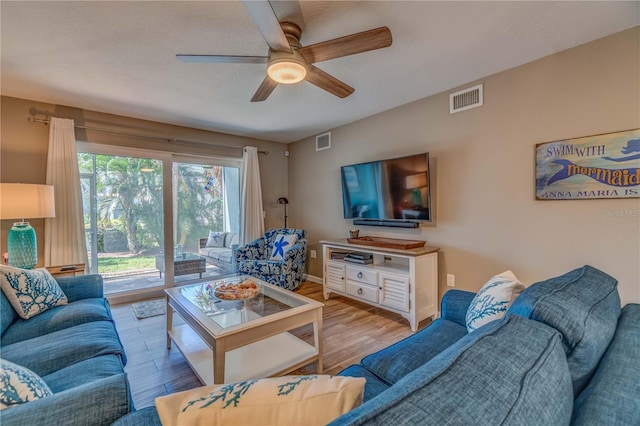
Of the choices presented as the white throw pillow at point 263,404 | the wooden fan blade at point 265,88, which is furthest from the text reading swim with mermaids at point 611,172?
the white throw pillow at point 263,404


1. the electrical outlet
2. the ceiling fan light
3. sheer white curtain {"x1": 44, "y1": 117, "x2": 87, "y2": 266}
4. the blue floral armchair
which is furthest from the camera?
the blue floral armchair

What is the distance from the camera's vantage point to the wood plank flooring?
1.95 metres

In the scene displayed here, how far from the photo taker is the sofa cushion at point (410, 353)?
1.27 meters

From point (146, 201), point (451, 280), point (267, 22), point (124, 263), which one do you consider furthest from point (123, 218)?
point (451, 280)

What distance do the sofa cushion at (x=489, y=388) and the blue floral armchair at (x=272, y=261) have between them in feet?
10.6

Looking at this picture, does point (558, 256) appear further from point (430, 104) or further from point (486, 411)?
point (486, 411)

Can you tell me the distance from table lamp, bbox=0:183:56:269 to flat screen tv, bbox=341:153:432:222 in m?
3.14

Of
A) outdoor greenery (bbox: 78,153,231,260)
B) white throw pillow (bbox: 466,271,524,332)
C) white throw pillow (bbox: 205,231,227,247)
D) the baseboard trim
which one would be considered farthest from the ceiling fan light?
the baseboard trim

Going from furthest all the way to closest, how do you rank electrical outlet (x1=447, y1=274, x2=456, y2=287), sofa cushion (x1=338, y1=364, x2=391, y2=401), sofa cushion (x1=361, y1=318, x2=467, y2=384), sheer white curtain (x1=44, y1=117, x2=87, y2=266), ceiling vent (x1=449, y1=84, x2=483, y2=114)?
1. sheer white curtain (x1=44, y1=117, x2=87, y2=266)
2. electrical outlet (x1=447, y1=274, x2=456, y2=287)
3. ceiling vent (x1=449, y1=84, x2=483, y2=114)
4. sofa cushion (x1=361, y1=318, x2=467, y2=384)
5. sofa cushion (x1=338, y1=364, x2=391, y2=401)

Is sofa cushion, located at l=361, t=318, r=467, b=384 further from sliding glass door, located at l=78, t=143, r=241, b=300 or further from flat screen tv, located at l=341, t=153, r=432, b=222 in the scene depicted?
sliding glass door, located at l=78, t=143, r=241, b=300

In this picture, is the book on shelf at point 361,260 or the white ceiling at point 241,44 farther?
the book on shelf at point 361,260

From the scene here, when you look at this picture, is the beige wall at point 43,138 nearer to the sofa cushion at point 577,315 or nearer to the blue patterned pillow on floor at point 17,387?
the blue patterned pillow on floor at point 17,387

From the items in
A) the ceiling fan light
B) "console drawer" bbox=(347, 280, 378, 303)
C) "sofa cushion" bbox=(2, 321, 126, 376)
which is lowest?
"console drawer" bbox=(347, 280, 378, 303)

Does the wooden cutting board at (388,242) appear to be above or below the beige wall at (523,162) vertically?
below
